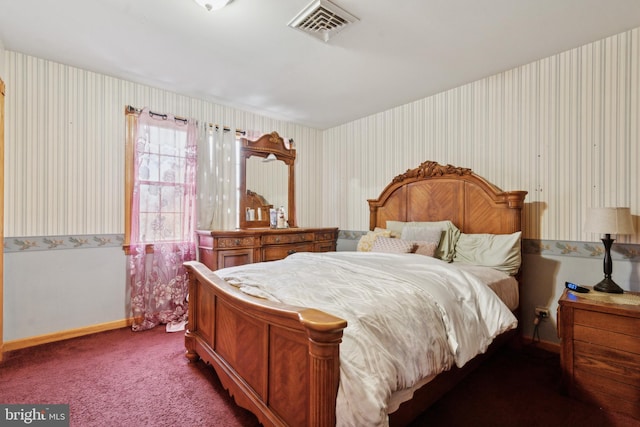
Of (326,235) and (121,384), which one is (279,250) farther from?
Answer: (121,384)

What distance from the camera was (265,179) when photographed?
4219 mm

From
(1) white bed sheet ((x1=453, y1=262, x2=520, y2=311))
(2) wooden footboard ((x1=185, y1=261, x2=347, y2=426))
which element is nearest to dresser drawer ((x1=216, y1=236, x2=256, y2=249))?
(2) wooden footboard ((x1=185, y1=261, x2=347, y2=426))

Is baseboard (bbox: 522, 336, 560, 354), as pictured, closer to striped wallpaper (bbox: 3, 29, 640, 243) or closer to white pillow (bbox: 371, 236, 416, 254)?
striped wallpaper (bbox: 3, 29, 640, 243)

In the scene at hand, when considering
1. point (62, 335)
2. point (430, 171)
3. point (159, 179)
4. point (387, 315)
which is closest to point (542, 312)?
point (430, 171)

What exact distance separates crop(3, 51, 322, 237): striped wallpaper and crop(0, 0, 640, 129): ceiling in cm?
17

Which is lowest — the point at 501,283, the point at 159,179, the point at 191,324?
the point at 191,324

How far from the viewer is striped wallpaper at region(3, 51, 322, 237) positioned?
2660 mm

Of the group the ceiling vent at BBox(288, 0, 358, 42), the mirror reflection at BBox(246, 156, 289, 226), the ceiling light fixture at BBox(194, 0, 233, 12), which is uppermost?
the ceiling vent at BBox(288, 0, 358, 42)

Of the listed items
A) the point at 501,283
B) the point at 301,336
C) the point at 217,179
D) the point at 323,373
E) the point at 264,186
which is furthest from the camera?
the point at 264,186

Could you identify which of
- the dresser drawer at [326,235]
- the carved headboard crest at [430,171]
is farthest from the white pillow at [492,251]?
the dresser drawer at [326,235]

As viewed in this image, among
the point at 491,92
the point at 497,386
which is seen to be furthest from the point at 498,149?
the point at 497,386

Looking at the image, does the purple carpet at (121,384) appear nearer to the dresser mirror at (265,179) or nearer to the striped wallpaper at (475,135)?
the striped wallpaper at (475,135)

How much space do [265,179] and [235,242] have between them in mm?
1137

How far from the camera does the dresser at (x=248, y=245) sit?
3290 mm
